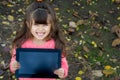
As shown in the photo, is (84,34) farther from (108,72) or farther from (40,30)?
(40,30)

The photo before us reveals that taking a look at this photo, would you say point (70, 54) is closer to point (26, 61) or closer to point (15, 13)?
point (15, 13)

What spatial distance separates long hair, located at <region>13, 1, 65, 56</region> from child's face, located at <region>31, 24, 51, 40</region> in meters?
0.03

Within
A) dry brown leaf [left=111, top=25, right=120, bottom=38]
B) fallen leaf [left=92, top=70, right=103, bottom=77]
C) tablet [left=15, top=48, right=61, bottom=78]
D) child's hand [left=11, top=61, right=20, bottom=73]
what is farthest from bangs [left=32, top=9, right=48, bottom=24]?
dry brown leaf [left=111, top=25, right=120, bottom=38]

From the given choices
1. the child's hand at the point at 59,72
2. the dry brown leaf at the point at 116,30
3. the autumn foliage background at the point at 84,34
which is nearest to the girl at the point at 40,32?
the child's hand at the point at 59,72

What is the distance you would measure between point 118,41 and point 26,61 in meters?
2.45

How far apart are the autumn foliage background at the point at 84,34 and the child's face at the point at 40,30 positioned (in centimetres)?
147

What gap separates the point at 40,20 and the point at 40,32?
0.34 ft

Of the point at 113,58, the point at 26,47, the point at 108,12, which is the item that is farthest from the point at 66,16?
the point at 26,47

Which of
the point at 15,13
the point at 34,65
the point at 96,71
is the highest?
the point at 15,13

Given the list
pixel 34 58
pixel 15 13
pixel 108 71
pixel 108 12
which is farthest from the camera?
pixel 108 12

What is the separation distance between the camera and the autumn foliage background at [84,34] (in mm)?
4645

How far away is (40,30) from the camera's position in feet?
9.92

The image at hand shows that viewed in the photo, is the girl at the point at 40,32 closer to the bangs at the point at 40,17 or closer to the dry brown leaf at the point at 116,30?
the bangs at the point at 40,17

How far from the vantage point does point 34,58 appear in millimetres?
3061
